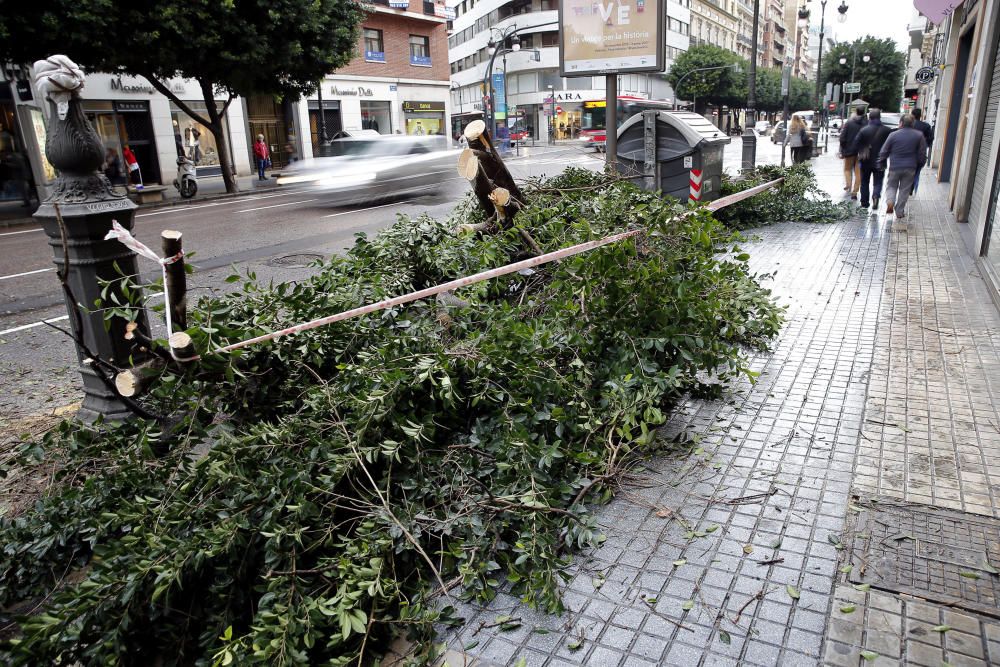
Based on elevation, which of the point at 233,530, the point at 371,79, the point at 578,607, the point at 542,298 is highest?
the point at 371,79

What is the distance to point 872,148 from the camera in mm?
12383

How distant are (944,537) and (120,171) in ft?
88.7

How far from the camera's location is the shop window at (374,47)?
39906 millimetres

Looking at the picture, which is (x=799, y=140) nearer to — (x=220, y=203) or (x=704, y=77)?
(x=220, y=203)

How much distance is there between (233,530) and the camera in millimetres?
2631

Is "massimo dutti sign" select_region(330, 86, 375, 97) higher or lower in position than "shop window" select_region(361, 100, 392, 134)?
higher

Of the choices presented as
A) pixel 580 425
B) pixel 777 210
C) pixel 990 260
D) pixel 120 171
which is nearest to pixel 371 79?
pixel 120 171

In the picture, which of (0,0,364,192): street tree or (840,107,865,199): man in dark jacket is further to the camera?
(0,0,364,192): street tree

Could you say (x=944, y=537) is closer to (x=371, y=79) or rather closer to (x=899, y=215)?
(x=899, y=215)

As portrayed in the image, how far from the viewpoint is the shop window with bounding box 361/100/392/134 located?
4012cm

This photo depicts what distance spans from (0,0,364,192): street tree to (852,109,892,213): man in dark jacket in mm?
15029

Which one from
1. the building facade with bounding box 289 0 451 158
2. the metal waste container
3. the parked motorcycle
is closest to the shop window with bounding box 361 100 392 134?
the building facade with bounding box 289 0 451 158

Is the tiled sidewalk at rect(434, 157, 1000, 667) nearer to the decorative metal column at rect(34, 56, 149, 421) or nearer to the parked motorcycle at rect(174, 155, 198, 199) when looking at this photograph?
the decorative metal column at rect(34, 56, 149, 421)

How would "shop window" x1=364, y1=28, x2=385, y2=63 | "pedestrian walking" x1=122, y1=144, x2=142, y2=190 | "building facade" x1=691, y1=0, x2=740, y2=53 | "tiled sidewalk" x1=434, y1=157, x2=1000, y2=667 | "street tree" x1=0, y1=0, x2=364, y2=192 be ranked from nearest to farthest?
"tiled sidewalk" x1=434, y1=157, x2=1000, y2=667 → "street tree" x1=0, y1=0, x2=364, y2=192 → "pedestrian walking" x1=122, y1=144, x2=142, y2=190 → "shop window" x1=364, y1=28, x2=385, y2=63 → "building facade" x1=691, y1=0, x2=740, y2=53
